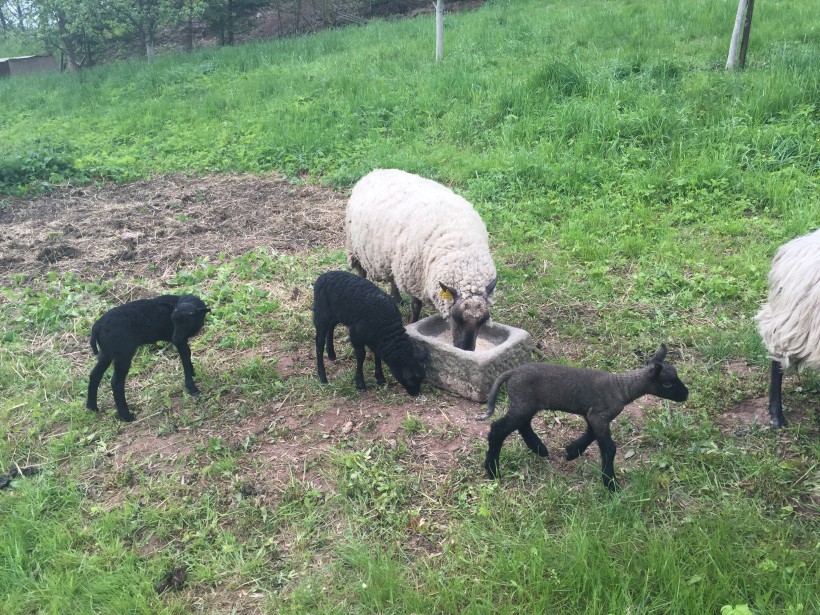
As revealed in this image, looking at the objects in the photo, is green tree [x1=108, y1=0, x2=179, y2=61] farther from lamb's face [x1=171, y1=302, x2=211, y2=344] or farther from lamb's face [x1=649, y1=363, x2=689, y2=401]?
lamb's face [x1=649, y1=363, x2=689, y2=401]

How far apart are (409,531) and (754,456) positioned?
6.34 feet

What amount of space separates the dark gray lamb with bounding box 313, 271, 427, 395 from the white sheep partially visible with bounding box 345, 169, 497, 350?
42 cm

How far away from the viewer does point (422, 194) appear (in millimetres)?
5328

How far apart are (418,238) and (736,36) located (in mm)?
6213

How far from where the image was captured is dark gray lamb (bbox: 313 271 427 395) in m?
4.29

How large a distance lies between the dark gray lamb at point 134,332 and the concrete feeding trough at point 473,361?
1.57 metres

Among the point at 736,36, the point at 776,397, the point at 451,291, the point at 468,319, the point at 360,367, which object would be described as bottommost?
the point at 360,367

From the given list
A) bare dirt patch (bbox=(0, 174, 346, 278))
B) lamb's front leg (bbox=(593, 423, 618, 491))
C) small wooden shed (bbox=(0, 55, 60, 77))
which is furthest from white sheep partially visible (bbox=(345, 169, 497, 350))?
small wooden shed (bbox=(0, 55, 60, 77))

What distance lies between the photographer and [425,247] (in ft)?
16.3

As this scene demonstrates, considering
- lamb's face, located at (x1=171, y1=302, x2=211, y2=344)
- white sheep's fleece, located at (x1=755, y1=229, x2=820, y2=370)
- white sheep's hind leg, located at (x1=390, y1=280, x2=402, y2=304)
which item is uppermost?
white sheep's fleece, located at (x1=755, y1=229, x2=820, y2=370)

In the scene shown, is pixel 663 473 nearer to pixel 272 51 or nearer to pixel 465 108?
pixel 465 108

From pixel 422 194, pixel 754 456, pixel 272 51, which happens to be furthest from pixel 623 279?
pixel 272 51

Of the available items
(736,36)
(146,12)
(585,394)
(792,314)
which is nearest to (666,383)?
(585,394)

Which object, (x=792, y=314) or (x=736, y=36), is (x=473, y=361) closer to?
(x=792, y=314)
